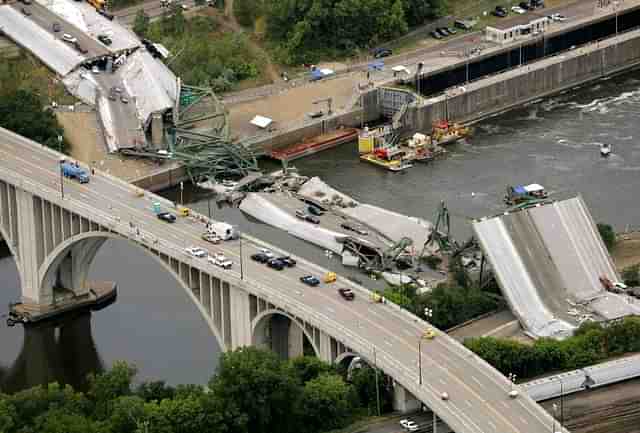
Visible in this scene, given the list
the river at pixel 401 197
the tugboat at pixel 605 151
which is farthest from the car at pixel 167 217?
the tugboat at pixel 605 151

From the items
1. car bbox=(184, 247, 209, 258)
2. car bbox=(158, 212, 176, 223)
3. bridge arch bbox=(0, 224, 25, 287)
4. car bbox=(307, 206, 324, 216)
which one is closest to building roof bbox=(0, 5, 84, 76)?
car bbox=(307, 206, 324, 216)

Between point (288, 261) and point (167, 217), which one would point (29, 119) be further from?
point (288, 261)

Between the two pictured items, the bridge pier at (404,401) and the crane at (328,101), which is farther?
the crane at (328,101)

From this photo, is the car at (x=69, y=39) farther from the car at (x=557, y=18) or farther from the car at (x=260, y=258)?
the car at (x=260, y=258)

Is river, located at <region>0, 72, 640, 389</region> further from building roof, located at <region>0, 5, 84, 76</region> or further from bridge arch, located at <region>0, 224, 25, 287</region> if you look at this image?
building roof, located at <region>0, 5, 84, 76</region>

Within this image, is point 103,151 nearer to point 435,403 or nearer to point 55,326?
point 55,326

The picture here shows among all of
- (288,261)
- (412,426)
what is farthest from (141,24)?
(412,426)
